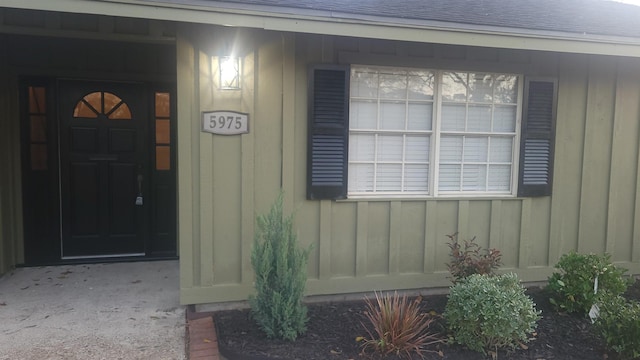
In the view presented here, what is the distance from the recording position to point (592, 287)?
3688 millimetres

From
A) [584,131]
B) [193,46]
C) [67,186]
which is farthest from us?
[67,186]

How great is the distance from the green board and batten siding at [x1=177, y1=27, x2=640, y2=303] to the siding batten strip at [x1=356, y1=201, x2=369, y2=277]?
1 cm

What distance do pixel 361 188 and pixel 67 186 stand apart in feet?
10.8

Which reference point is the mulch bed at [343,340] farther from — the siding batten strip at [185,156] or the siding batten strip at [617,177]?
the siding batten strip at [617,177]

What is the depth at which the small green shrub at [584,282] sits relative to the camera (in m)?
3.68

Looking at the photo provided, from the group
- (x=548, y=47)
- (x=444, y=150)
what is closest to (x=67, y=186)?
(x=444, y=150)

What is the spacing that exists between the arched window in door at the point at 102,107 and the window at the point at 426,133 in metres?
2.47

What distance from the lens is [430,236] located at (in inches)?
165

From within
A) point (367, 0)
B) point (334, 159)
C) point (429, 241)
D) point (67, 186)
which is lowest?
point (429, 241)

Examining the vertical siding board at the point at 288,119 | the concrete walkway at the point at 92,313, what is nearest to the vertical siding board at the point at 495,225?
the vertical siding board at the point at 288,119

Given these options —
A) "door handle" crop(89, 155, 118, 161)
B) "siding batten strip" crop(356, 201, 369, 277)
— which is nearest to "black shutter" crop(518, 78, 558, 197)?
"siding batten strip" crop(356, 201, 369, 277)

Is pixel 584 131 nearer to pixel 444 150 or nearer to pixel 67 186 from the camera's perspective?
pixel 444 150

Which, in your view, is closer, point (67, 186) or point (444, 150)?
point (444, 150)

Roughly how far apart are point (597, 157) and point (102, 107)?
17.6 ft
